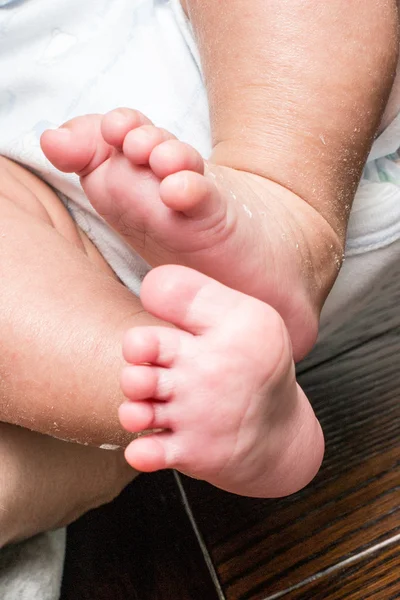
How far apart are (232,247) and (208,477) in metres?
0.15

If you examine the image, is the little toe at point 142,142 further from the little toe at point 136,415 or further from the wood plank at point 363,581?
the wood plank at point 363,581

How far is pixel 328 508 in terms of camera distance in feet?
2.36

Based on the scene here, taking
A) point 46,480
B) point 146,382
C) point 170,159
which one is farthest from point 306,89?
point 46,480

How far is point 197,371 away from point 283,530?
13.6 inches

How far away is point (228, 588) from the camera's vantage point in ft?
2.30

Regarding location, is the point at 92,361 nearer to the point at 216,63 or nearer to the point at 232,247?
the point at 232,247

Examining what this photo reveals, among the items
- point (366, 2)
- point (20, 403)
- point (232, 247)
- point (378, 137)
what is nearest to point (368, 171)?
point (378, 137)

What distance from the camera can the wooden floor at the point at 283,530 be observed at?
0.68 metres

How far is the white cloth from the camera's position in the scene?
672mm

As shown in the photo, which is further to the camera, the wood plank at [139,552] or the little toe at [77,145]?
the wood plank at [139,552]

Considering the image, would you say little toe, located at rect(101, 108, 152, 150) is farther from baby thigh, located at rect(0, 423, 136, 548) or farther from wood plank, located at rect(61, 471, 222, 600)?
wood plank, located at rect(61, 471, 222, 600)

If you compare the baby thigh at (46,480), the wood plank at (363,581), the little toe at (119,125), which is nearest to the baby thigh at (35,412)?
the baby thigh at (46,480)

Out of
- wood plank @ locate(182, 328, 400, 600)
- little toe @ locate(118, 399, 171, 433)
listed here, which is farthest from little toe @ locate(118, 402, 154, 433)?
wood plank @ locate(182, 328, 400, 600)

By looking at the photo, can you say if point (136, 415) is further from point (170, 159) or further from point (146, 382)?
point (170, 159)
